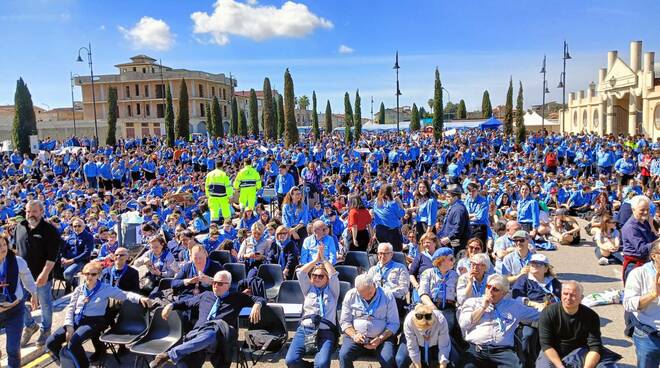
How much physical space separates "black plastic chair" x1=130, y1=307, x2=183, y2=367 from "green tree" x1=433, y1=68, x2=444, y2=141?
86.5 feet

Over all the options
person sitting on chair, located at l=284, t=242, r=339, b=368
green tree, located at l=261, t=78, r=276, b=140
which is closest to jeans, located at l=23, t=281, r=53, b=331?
person sitting on chair, located at l=284, t=242, r=339, b=368

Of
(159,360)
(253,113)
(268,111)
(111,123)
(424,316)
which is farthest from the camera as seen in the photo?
(253,113)

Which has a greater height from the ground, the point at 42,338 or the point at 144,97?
the point at 144,97

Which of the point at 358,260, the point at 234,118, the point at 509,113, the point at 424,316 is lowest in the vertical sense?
the point at 358,260

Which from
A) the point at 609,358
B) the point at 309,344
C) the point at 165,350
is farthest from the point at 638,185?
the point at 165,350

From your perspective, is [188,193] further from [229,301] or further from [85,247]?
[229,301]

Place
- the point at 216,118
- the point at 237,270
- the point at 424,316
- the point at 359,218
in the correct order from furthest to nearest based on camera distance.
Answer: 1. the point at 216,118
2. the point at 359,218
3. the point at 237,270
4. the point at 424,316

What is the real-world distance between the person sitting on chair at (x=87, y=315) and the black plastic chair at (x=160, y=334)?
0.83 feet

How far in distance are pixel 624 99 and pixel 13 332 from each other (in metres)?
44.7

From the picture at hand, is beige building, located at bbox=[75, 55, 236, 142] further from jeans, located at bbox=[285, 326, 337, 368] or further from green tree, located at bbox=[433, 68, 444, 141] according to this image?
jeans, located at bbox=[285, 326, 337, 368]

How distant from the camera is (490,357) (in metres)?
4.64

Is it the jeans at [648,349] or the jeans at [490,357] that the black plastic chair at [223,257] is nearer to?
the jeans at [490,357]

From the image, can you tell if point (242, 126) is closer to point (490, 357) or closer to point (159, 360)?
point (159, 360)

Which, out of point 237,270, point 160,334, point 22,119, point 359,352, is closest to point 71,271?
point 237,270
